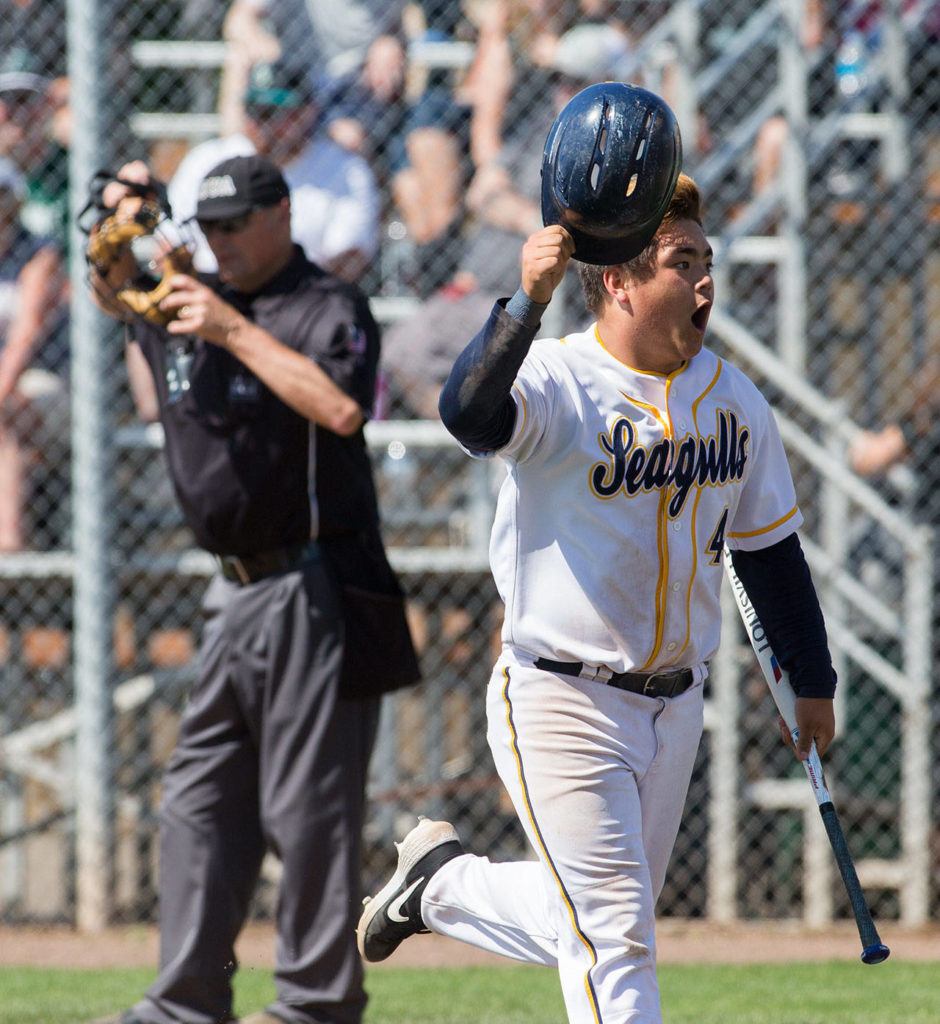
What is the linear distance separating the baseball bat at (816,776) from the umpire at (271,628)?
1.30m

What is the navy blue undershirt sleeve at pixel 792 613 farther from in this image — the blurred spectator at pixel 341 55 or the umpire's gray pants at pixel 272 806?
the blurred spectator at pixel 341 55

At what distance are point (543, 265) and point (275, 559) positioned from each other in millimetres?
1836

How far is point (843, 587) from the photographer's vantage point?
20.6 ft

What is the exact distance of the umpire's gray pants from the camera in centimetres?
429

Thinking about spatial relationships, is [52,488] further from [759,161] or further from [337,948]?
[759,161]

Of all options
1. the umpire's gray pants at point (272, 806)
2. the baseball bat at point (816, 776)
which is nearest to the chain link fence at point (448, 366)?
the umpire's gray pants at point (272, 806)

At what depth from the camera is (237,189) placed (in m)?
4.38

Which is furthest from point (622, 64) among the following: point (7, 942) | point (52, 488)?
point (7, 942)

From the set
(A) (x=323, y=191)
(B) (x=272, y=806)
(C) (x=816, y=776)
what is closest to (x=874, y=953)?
(C) (x=816, y=776)

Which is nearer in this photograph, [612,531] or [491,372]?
[491,372]

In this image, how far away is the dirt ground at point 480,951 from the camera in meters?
5.89

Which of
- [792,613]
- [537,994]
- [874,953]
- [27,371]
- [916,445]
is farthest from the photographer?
[916,445]

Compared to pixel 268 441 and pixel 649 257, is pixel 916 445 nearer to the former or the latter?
pixel 268 441

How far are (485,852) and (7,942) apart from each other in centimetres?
201
